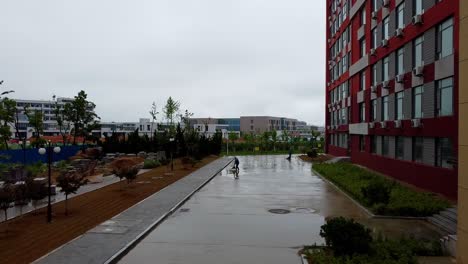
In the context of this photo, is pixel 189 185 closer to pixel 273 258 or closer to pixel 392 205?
pixel 392 205

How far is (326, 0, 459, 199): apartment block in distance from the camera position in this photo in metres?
21.2

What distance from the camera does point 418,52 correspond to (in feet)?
83.3

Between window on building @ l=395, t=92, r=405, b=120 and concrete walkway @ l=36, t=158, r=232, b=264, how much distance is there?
1664cm

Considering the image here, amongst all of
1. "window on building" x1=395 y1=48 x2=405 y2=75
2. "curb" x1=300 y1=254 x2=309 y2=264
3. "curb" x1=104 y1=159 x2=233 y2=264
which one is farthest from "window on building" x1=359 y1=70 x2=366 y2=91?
"curb" x1=300 y1=254 x2=309 y2=264

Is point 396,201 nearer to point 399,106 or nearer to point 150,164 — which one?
point 399,106

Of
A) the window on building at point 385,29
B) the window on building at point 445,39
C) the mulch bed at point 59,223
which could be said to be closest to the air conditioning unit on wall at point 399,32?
the window on building at point 385,29

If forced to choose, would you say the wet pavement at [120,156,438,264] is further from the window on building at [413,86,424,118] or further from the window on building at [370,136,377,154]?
the window on building at [370,136,377,154]

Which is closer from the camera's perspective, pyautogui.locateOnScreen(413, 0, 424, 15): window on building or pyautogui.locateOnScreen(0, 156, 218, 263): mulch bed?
pyautogui.locateOnScreen(0, 156, 218, 263): mulch bed

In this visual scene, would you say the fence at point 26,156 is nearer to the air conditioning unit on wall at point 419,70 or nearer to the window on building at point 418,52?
the air conditioning unit on wall at point 419,70

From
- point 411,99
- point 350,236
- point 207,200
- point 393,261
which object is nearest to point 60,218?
point 207,200

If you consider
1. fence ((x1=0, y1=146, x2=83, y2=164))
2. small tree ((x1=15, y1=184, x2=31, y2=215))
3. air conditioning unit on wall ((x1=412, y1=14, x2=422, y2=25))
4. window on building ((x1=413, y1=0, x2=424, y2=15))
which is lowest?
small tree ((x1=15, y1=184, x2=31, y2=215))

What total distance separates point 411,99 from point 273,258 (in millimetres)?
18716

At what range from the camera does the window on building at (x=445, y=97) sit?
21.0 m

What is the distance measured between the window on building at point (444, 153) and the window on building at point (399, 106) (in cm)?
599
